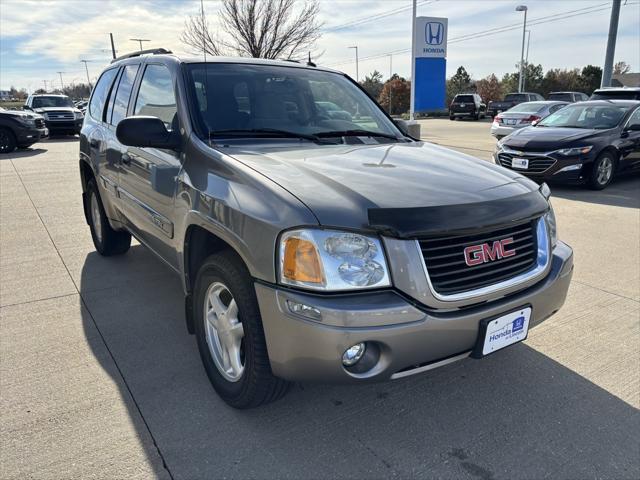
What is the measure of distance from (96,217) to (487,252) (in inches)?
164

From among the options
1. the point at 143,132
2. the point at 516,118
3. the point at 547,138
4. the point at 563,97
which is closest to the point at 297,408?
the point at 143,132

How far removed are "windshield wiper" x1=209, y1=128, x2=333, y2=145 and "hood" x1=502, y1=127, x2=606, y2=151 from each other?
6.52 m

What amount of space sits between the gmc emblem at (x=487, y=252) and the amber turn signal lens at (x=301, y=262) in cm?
66

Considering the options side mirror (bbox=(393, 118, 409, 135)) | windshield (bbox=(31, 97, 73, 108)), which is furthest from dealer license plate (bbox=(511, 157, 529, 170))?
windshield (bbox=(31, 97, 73, 108))

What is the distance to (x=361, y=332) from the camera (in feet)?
6.44

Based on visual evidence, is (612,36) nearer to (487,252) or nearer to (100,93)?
(100,93)

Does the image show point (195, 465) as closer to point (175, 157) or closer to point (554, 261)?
point (175, 157)

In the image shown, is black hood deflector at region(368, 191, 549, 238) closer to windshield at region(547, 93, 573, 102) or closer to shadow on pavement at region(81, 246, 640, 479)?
shadow on pavement at region(81, 246, 640, 479)

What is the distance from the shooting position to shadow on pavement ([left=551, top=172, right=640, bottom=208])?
7681mm

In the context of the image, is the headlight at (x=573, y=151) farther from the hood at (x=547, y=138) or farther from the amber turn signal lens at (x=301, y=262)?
the amber turn signal lens at (x=301, y=262)

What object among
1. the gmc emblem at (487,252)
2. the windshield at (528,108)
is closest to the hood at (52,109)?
the windshield at (528,108)

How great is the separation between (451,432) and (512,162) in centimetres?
722

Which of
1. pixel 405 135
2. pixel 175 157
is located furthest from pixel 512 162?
pixel 175 157

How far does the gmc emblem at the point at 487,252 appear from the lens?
2.20 metres
